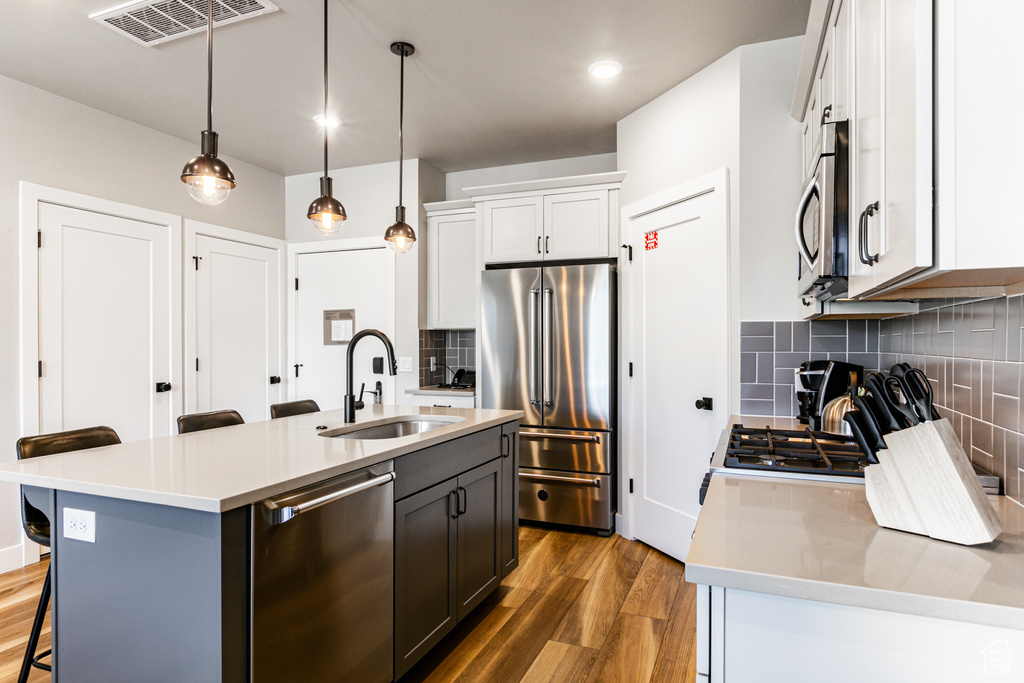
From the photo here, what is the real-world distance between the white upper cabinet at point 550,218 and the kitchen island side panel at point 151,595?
2863 millimetres

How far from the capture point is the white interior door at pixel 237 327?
4.16 meters

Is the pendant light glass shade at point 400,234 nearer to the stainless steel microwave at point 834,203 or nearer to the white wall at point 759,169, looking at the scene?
the white wall at point 759,169

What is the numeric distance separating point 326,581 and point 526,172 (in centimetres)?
374

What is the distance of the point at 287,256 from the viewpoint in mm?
4891

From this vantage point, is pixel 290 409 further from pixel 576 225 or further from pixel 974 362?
pixel 974 362

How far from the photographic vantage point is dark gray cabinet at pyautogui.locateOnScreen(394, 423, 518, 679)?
1.91 m

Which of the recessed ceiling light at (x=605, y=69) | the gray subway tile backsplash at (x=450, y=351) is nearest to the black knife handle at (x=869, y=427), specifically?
the recessed ceiling light at (x=605, y=69)

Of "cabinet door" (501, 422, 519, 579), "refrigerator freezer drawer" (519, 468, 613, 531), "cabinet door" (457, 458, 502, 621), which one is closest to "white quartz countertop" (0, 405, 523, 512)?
"cabinet door" (457, 458, 502, 621)

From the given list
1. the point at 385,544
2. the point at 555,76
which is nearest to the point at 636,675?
the point at 385,544

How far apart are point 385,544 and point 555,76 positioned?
257 cm

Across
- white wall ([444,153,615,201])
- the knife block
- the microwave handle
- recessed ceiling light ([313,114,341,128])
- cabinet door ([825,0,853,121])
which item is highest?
recessed ceiling light ([313,114,341,128])

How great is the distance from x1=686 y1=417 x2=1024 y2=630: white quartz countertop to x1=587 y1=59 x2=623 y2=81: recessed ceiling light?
8.21ft

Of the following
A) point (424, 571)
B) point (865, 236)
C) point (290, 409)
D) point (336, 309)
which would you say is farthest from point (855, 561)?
point (336, 309)

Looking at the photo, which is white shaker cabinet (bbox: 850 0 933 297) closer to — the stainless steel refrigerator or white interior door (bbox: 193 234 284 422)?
the stainless steel refrigerator
